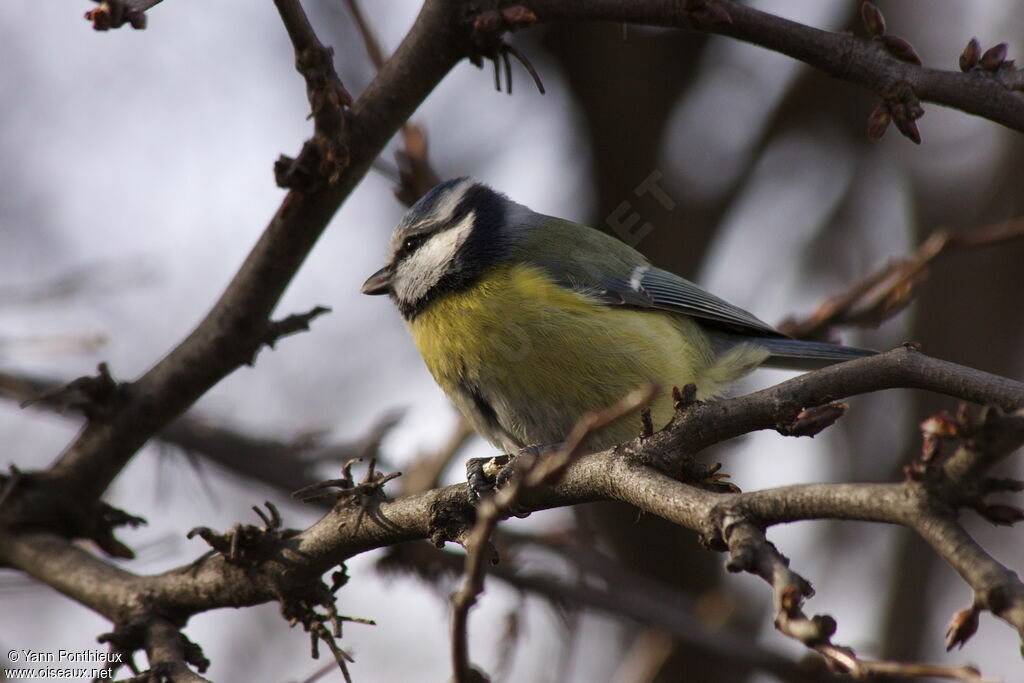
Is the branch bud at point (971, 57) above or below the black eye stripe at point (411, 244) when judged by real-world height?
below

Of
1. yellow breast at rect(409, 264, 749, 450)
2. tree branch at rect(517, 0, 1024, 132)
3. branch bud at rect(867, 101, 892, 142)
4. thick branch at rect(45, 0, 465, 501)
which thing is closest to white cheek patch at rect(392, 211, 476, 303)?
yellow breast at rect(409, 264, 749, 450)

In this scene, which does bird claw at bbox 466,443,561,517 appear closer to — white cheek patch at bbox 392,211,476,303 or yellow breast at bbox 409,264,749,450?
yellow breast at bbox 409,264,749,450

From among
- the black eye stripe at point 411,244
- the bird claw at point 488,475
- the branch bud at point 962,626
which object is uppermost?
the black eye stripe at point 411,244

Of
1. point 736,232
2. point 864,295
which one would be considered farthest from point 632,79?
point 864,295

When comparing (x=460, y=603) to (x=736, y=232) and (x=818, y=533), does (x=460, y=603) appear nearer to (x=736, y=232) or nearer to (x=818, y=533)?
(x=736, y=232)

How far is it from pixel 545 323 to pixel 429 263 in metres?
0.72

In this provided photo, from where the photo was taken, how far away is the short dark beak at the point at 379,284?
12.8 feet

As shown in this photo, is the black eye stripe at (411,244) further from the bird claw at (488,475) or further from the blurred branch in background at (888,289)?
the blurred branch in background at (888,289)

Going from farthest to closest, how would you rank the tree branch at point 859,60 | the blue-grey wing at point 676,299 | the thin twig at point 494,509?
1. the blue-grey wing at point 676,299
2. the tree branch at point 859,60
3. the thin twig at point 494,509

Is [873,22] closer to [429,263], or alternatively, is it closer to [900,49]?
[900,49]

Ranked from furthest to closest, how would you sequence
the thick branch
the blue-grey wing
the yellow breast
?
the blue-grey wing → the yellow breast → the thick branch

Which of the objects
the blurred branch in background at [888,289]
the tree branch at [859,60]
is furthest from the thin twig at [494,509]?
the blurred branch in background at [888,289]

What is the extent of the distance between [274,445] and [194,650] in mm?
1480

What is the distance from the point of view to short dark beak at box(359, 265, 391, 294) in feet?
12.8
